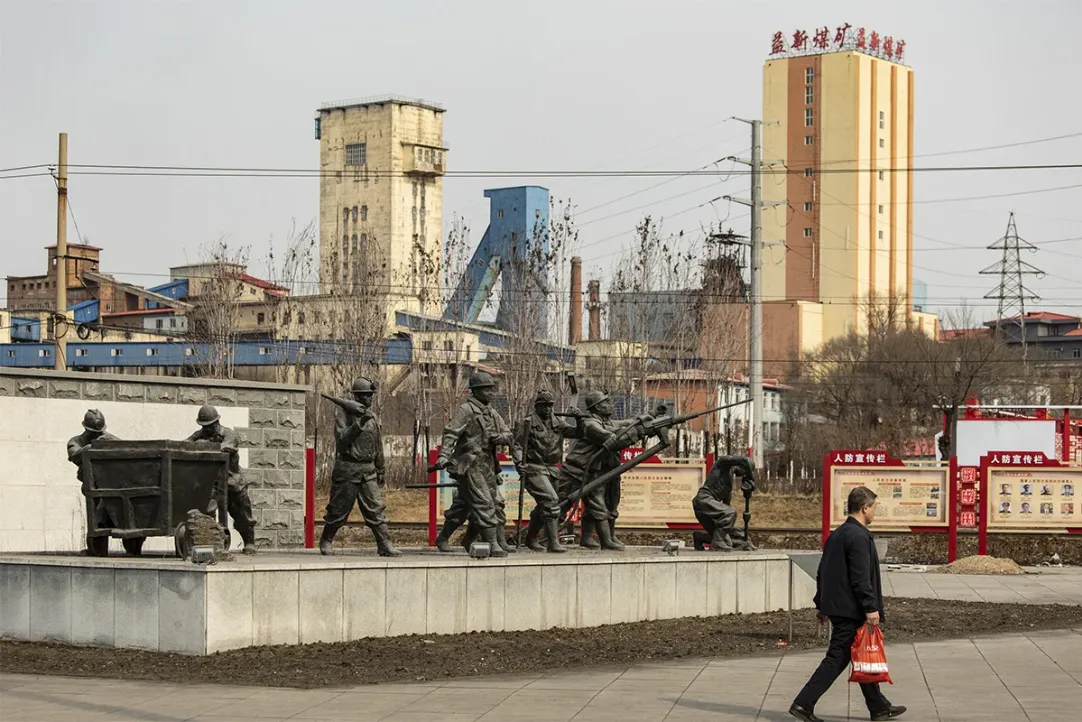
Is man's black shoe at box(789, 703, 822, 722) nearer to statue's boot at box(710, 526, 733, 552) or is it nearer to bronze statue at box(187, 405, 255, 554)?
bronze statue at box(187, 405, 255, 554)

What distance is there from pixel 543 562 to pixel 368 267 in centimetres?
4262

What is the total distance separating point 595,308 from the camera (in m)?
55.0

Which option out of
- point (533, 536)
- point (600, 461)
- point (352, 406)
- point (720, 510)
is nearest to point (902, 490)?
point (720, 510)

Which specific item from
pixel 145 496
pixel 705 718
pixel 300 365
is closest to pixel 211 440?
pixel 145 496

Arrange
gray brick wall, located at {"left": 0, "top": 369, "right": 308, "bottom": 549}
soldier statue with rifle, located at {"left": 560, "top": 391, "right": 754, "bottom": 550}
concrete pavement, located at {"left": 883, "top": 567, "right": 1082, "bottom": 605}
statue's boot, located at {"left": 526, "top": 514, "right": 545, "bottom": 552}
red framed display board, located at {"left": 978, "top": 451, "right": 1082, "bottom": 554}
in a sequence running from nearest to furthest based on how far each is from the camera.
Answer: statue's boot, located at {"left": 526, "top": 514, "right": 545, "bottom": 552}
soldier statue with rifle, located at {"left": 560, "top": 391, "right": 754, "bottom": 550}
concrete pavement, located at {"left": 883, "top": 567, "right": 1082, "bottom": 605}
gray brick wall, located at {"left": 0, "top": 369, "right": 308, "bottom": 549}
red framed display board, located at {"left": 978, "top": 451, "right": 1082, "bottom": 554}

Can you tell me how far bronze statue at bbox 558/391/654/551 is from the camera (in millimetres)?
17938

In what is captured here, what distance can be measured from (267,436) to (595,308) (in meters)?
32.6

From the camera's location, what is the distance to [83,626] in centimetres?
1362

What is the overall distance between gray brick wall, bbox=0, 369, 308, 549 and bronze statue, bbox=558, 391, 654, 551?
532 centimetres

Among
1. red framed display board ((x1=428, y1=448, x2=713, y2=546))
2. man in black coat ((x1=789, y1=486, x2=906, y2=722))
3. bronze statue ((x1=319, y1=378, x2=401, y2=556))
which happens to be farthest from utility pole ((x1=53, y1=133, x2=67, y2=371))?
man in black coat ((x1=789, y1=486, x2=906, y2=722))

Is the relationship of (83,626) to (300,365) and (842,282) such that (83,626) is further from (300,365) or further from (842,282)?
(842,282)

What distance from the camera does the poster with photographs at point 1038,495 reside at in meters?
Answer: 26.4

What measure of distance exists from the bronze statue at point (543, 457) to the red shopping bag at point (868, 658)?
703 cm

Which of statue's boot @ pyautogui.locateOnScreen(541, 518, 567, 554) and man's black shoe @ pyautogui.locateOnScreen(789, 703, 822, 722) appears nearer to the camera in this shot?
man's black shoe @ pyautogui.locateOnScreen(789, 703, 822, 722)
